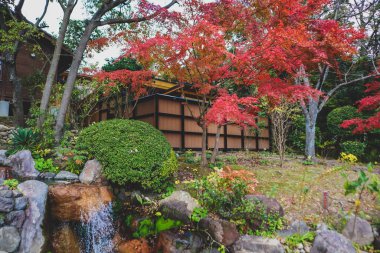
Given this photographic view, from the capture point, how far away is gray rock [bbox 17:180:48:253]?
437 cm

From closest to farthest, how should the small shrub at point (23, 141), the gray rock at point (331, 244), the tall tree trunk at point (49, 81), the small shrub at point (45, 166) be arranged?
the gray rock at point (331, 244), the small shrub at point (45, 166), the small shrub at point (23, 141), the tall tree trunk at point (49, 81)

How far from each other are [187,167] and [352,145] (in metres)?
9.05

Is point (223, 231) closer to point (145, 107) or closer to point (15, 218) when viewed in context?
point (15, 218)

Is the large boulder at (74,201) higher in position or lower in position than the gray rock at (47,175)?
lower

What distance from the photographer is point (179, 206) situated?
506 cm

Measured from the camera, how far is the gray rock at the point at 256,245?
416cm

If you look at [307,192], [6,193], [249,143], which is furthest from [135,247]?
[249,143]

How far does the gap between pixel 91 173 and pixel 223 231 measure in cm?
326

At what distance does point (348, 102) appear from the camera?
1438cm

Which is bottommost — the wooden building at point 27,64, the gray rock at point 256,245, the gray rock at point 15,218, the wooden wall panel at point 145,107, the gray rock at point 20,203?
the gray rock at point 256,245

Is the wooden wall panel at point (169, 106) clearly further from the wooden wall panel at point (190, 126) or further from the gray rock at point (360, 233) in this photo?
the gray rock at point (360, 233)

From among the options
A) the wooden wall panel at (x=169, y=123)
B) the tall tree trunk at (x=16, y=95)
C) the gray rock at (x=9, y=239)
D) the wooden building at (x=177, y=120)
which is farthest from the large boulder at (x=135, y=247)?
the tall tree trunk at (x=16, y=95)

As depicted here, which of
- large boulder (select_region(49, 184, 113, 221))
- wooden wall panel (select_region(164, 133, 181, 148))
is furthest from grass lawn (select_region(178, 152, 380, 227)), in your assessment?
wooden wall panel (select_region(164, 133, 181, 148))

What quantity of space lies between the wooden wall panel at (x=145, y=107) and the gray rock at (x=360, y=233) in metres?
8.39
